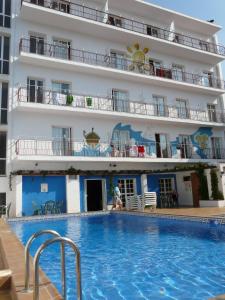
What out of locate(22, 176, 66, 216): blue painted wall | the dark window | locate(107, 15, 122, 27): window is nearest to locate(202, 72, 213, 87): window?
locate(107, 15, 122, 27): window

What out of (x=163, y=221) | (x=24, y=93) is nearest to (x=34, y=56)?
(x=24, y=93)

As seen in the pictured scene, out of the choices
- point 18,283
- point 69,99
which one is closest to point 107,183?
point 69,99

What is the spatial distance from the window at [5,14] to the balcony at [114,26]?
4.42ft

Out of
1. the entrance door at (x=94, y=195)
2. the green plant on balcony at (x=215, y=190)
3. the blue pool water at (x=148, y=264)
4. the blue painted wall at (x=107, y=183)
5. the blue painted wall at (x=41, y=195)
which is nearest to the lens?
the blue pool water at (x=148, y=264)

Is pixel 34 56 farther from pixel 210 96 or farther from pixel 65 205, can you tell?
pixel 210 96

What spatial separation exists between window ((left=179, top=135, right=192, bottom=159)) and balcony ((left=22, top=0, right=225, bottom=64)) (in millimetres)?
7601

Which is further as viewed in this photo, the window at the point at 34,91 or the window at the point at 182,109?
the window at the point at 182,109

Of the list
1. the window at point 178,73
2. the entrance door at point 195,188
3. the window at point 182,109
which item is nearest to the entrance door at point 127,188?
the entrance door at point 195,188

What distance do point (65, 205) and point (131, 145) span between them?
254 inches

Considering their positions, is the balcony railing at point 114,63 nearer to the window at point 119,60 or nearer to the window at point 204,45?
the window at point 119,60

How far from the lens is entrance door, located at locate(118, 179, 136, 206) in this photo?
2048 cm

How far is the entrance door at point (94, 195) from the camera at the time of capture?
20.1 metres

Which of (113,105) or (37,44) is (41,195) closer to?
(113,105)

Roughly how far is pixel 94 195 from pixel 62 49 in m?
10.7
